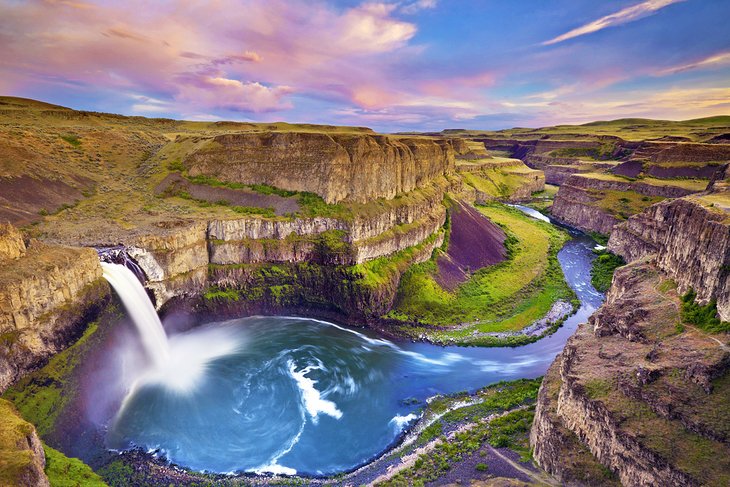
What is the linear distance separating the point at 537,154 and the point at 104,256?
158 m

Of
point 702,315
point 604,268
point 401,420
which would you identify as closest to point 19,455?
point 401,420

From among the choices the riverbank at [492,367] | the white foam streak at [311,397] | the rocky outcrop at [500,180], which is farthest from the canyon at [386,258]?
the rocky outcrop at [500,180]

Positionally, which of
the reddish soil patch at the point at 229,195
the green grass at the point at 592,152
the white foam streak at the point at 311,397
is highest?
the green grass at the point at 592,152

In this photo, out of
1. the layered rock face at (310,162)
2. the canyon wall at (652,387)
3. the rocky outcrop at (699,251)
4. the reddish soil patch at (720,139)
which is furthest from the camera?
the reddish soil patch at (720,139)

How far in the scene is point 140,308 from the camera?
35469 mm

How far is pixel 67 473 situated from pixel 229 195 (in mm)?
37388

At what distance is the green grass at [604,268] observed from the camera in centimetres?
5666

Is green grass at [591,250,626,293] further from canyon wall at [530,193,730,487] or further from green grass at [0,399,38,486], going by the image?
green grass at [0,399,38,486]

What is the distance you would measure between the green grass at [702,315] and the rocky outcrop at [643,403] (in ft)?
2.09

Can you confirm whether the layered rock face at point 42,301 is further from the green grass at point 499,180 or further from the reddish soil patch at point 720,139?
the reddish soil patch at point 720,139

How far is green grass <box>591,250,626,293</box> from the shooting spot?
56.7m

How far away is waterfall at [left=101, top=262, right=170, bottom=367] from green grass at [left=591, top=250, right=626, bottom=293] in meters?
56.8

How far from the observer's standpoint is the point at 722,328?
812 inches

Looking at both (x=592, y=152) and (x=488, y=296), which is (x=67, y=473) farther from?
(x=592, y=152)
